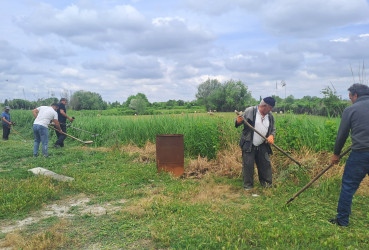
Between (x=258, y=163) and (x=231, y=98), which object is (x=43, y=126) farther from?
(x=231, y=98)

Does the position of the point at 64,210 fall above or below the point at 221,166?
below

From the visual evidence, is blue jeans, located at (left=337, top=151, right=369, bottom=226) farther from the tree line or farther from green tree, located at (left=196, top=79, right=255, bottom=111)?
green tree, located at (left=196, top=79, right=255, bottom=111)

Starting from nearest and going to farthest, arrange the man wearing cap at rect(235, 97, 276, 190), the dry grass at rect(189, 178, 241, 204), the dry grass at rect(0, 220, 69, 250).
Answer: the dry grass at rect(0, 220, 69, 250), the dry grass at rect(189, 178, 241, 204), the man wearing cap at rect(235, 97, 276, 190)

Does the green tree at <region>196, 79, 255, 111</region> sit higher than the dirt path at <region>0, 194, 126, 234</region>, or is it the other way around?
the green tree at <region>196, 79, 255, 111</region>

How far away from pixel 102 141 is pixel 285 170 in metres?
9.42

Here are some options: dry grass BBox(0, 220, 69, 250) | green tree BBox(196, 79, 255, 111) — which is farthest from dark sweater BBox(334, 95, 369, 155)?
green tree BBox(196, 79, 255, 111)

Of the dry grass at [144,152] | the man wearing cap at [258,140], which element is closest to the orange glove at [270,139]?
the man wearing cap at [258,140]

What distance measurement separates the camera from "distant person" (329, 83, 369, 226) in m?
4.15

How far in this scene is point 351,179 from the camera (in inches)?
168

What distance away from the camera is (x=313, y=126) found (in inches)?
311

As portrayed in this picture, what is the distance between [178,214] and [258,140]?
2372mm

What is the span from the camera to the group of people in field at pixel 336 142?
13.7ft

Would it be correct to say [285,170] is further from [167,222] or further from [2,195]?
[2,195]

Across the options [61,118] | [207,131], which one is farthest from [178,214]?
[61,118]
